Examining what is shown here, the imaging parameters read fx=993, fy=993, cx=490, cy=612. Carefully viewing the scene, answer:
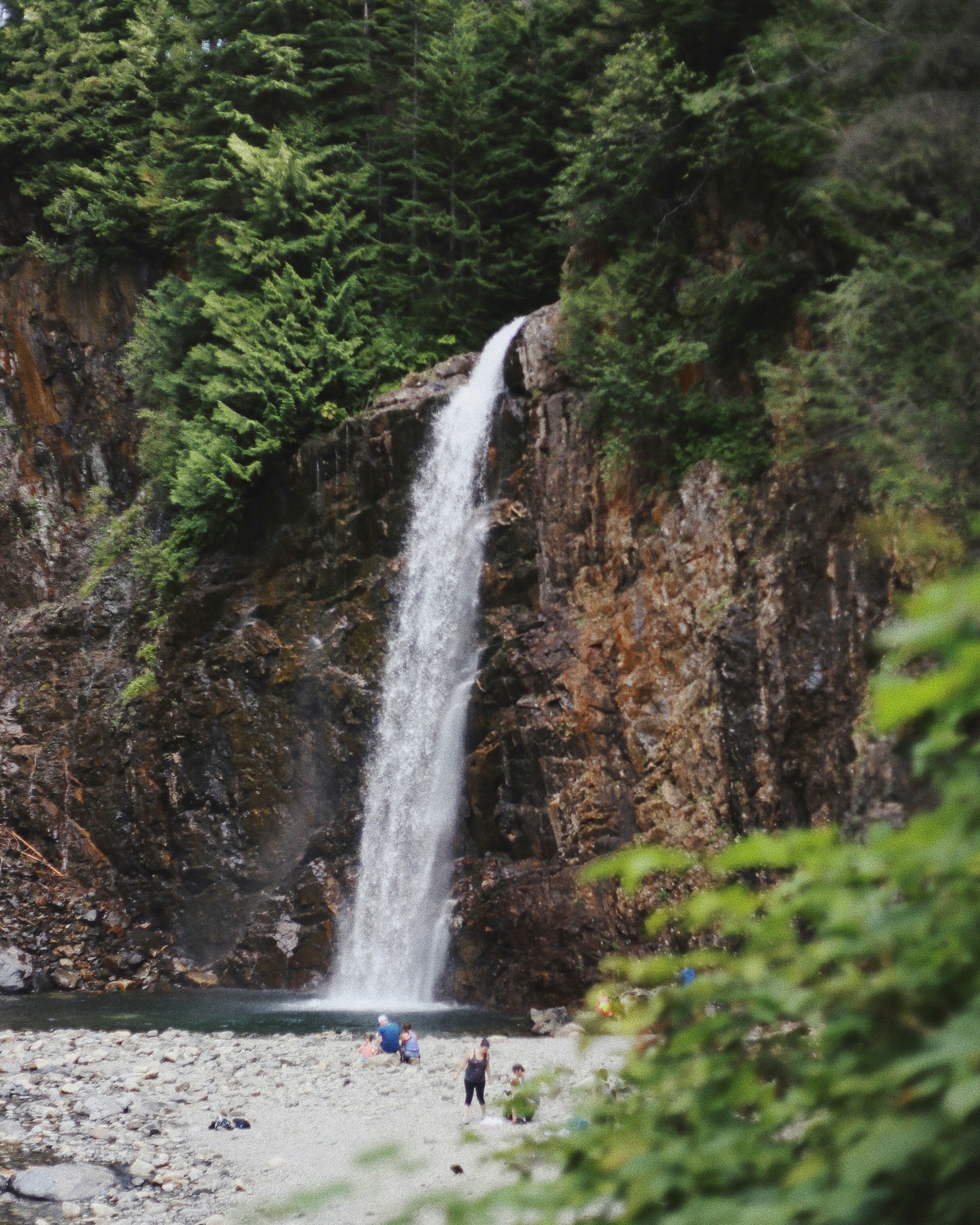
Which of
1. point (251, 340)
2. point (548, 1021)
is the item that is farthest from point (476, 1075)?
point (251, 340)

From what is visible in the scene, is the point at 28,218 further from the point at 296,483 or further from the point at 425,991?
the point at 425,991

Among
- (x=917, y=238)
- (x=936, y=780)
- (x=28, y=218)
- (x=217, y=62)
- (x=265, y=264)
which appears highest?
(x=217, y=62)

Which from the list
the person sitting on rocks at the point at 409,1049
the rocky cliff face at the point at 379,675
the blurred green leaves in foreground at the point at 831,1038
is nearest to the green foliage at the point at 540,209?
the rocky cliff face at the point at 379,675

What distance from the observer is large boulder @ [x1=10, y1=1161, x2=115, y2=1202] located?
8633 mm

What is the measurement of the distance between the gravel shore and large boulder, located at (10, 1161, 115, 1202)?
0.24 feet

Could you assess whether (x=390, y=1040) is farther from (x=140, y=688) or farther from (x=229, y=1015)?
(x=140, y=688)

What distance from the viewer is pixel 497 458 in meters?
19.3

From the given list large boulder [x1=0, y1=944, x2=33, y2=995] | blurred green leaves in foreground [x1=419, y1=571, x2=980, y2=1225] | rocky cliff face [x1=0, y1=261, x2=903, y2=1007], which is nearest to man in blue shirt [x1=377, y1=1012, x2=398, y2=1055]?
rocky cliff face [x1=0, y1=261, x2=903, y2=1007]

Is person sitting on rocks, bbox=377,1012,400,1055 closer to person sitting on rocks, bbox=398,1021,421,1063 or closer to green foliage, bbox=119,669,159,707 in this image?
person sitting on rocks, bbox=398,1021,421,1063

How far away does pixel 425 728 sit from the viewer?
19297mm

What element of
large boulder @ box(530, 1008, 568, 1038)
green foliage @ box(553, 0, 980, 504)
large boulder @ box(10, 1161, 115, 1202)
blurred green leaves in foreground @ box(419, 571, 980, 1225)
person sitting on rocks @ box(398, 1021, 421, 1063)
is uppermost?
green foliage @ box(553, 0, 980, 504)

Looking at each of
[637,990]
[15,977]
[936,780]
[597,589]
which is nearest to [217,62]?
[597,589]

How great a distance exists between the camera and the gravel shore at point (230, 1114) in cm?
856

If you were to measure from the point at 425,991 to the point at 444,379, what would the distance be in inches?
485
